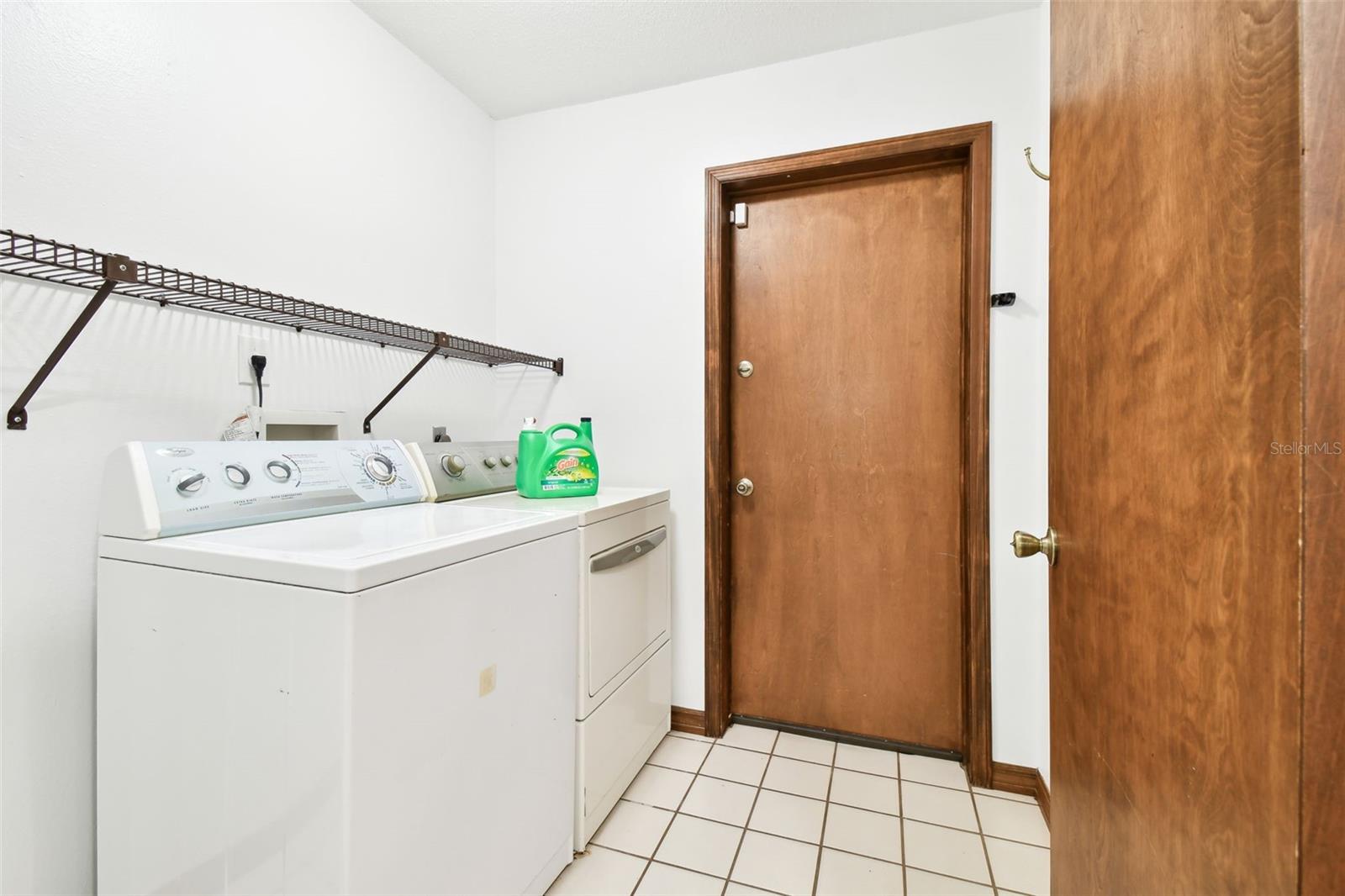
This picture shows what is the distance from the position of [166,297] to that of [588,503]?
3.58 ft

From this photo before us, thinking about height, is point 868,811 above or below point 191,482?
below

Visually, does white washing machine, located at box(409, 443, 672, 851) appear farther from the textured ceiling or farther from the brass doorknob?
the textured ceiling

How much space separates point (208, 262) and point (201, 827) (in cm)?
121

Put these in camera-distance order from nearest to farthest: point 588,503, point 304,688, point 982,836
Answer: point 304,688, point 982,836, point 588,503

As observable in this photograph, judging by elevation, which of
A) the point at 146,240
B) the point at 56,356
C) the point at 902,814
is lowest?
the point at 902,814

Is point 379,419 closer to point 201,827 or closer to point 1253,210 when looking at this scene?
point 201,827

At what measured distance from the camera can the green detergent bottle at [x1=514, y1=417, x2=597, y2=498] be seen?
5.73 ft

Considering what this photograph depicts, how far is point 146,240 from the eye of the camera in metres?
1.23

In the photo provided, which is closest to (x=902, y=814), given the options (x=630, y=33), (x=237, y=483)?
(x=237, y=483)

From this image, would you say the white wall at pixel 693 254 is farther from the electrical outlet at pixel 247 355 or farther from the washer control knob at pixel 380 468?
the electrical outlet at pixel 247 355

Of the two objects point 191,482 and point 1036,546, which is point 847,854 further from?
point 191,482

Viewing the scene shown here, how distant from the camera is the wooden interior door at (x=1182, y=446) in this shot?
42 cm

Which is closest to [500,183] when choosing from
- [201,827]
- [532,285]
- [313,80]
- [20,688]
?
[532,285]

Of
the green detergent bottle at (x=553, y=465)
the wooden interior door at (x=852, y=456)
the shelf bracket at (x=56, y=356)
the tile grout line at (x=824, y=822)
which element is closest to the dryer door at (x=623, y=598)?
the green detergent bottle at (x=553, y=465)
